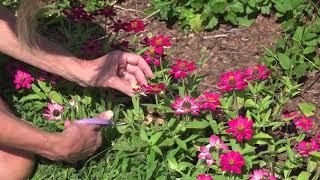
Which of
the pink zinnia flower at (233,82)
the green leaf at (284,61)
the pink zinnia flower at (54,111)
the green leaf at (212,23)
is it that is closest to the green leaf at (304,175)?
the pink zinnia flower at (233,82)

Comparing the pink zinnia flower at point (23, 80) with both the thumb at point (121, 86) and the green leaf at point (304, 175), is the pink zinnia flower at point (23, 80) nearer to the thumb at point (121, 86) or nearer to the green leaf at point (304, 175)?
the thumb at point (121, 86)

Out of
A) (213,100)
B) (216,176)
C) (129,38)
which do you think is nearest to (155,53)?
(213,100)

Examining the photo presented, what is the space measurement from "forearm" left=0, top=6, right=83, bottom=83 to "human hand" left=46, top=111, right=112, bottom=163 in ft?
1.01

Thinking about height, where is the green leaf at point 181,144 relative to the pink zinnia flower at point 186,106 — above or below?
below

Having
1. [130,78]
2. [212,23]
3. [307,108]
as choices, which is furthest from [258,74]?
[212,23]

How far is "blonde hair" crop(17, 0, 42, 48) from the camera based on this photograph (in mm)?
2656

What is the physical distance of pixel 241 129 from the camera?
2631 millimetres

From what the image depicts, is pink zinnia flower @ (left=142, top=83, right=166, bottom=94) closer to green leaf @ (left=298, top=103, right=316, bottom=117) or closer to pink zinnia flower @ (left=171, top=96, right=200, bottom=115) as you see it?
pink zinnia flower @ (left=171, top=96, right=200, bottom=115)

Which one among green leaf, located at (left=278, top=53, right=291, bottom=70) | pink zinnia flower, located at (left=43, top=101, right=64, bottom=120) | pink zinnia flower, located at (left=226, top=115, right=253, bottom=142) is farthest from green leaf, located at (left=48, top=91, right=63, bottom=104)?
green leaf, located at (left=278, top=53, right=291, bottom=70)

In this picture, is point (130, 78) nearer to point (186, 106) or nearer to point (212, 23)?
point (186, 106)

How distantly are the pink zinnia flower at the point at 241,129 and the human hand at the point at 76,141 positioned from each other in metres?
0.56

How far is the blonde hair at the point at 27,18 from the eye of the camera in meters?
2.66

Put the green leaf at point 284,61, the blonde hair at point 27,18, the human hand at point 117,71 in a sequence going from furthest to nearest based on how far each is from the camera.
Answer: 1. the green leaf at point 284,61
2. the human hand at point 117,71
3. the blonde hair at point 27,18

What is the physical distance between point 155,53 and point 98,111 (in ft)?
1.41
